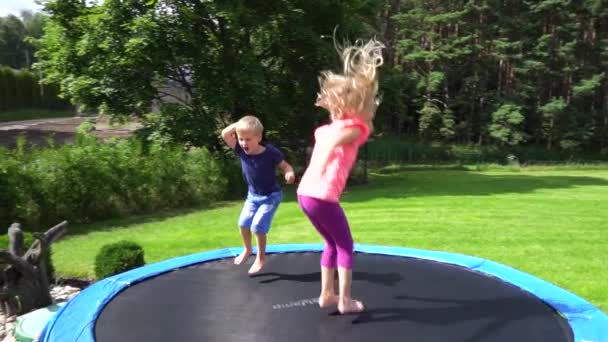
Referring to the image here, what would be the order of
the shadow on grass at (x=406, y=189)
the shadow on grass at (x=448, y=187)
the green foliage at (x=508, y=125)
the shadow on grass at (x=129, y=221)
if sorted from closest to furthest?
the shadow on grass at (x=129, y=221) < the shadow on grass at (x=406, y=189) < the shadow on grass at (x=448, y=187) < the green foliage at (x=508, y=125)

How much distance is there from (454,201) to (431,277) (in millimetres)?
6708

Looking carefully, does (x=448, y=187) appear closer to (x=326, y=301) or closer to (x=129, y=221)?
(x=129, y=221)

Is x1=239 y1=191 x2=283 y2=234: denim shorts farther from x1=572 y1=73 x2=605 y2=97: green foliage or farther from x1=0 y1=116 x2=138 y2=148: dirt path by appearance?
x1=572 y1=73 x2=605 y2=97: green foliage

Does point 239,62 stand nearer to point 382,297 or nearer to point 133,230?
point 133,230

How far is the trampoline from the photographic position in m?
2.44

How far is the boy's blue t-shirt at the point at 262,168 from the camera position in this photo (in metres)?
3.13

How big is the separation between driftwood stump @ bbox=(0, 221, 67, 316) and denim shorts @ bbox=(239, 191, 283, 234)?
5.22 ft

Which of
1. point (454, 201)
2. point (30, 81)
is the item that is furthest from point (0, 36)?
point (454, 201)

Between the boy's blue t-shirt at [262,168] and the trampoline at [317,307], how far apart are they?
61 centimetres

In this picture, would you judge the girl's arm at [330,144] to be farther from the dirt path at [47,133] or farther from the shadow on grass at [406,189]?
the dirt path at [47,133]

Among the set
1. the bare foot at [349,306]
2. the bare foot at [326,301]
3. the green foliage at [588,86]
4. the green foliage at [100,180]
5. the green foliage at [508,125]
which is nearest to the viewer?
the bare foot at [349,306]

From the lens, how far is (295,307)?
9.14 feet

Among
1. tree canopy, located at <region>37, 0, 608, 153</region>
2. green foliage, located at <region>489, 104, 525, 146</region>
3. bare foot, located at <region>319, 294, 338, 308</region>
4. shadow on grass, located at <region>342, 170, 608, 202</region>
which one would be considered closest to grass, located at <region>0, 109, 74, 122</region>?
tree canopy, located at <region>37, 0, 608, 153</region>

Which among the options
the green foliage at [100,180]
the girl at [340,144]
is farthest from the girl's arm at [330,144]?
the green foliage at [100,180]
